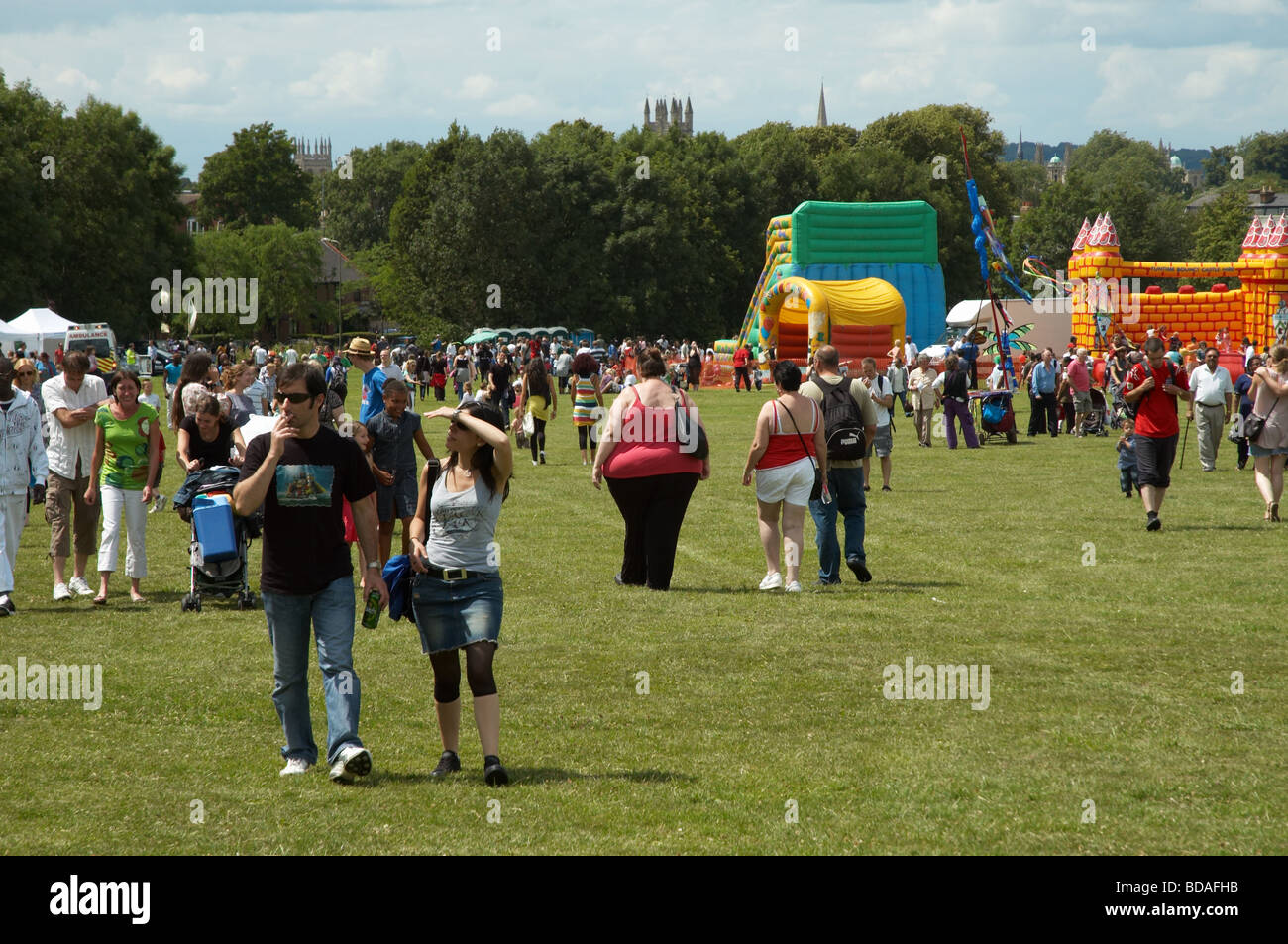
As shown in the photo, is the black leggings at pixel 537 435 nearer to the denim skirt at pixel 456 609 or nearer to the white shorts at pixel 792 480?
the white shorts at pixel 792 480

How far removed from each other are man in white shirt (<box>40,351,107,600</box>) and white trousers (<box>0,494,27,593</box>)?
446 millimetres

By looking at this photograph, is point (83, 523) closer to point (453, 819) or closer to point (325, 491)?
point (325, 491)

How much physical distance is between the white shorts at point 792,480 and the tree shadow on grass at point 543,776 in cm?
440

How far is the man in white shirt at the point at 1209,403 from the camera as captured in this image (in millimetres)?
18641

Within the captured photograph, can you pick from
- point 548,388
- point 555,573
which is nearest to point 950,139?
point 548,388

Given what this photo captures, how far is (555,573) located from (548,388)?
383 inches

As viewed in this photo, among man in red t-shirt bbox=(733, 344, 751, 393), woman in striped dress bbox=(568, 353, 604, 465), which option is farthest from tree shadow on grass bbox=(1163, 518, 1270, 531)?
man in red t-shirt bbox=(733, 344, 751, 393)

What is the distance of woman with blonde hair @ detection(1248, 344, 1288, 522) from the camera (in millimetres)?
13766

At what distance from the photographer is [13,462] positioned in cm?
991

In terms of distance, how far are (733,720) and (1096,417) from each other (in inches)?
820

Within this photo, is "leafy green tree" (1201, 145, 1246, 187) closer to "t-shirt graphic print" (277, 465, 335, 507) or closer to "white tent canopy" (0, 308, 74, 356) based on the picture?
"white tent canopy" (0, 308, 74, 356)

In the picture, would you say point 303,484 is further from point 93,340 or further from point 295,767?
point 93,340

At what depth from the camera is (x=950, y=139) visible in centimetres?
8631
